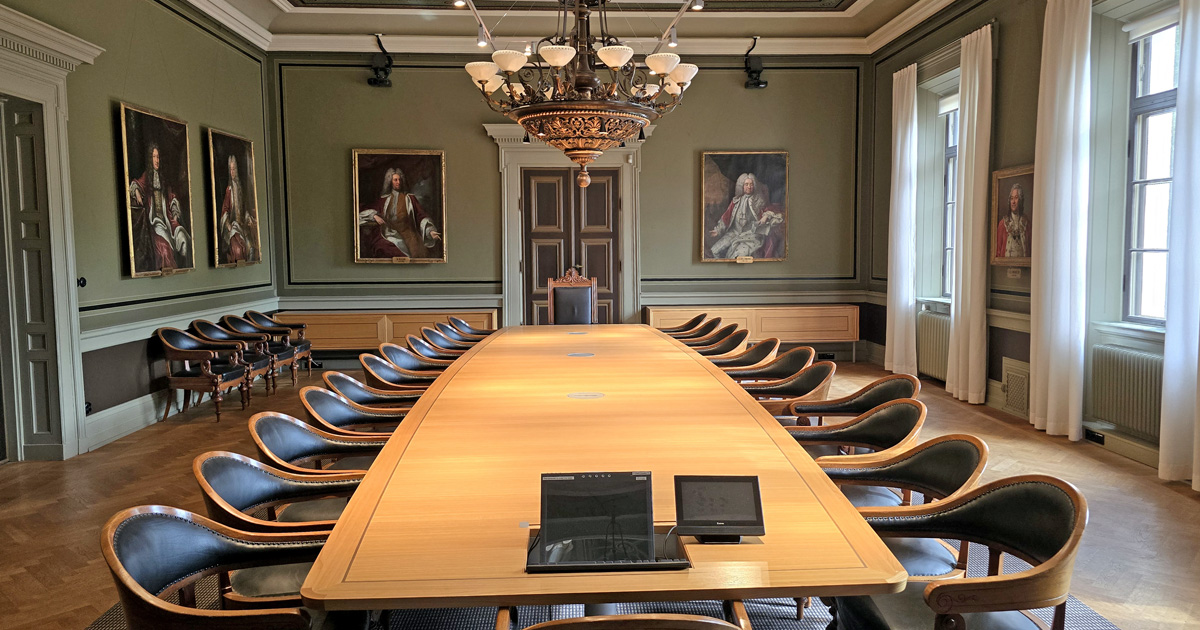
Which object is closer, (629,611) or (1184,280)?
(629,611)

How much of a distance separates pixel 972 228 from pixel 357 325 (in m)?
6.26

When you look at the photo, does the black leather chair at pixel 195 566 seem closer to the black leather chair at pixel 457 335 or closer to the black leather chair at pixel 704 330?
the black leather chair at pixel 457 335

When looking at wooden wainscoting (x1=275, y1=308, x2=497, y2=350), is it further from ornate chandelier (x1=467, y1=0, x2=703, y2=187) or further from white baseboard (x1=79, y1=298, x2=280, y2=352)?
ornate chandelier (x1=467, y1=0, x2=703, y2=187)

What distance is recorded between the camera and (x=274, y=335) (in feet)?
23.8

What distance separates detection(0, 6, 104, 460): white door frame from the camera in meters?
4.81

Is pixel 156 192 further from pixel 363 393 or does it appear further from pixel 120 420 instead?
pixel 363 393

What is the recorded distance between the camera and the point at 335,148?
853 centimetres

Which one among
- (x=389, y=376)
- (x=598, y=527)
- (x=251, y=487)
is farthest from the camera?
(x=389, y=376)

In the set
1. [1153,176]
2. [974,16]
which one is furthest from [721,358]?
[974,16]

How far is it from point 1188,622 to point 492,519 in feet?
8.37

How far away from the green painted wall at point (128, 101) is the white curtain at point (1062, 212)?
263 inches

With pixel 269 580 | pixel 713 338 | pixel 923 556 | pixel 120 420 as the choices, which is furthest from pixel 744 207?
pixel 269 580

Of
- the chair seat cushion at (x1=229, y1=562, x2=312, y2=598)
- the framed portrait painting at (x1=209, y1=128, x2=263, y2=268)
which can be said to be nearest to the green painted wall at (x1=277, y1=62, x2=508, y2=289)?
the framed portrait painting at (x1=209, y1=128, x2=263, y2=268)

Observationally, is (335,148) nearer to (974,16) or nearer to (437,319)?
(437,319)
